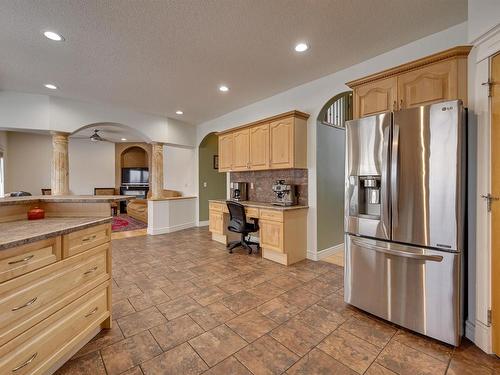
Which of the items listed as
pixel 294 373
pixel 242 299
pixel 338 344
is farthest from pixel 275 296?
pixel 294 373

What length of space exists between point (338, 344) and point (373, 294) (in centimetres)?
60

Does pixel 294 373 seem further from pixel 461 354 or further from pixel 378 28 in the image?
pixel 378 28

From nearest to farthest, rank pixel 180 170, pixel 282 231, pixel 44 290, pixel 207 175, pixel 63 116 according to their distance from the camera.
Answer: pixel 44 290, pixel 282 231, pixel 63 116, pixel 207 175, pixel 180 170

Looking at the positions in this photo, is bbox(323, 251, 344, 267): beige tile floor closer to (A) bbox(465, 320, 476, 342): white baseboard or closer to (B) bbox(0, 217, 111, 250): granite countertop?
(A) bbox(465, 320, 476, 342): white baseboard

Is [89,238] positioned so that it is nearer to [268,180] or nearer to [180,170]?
[268,180]

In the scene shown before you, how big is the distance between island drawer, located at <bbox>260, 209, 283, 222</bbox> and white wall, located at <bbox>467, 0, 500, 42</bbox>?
2.67m

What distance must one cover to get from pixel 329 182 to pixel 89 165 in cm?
894

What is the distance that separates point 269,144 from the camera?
157 inches

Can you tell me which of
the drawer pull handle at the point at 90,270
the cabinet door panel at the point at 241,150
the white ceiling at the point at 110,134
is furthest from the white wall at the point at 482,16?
the white ceiling at the point at 110,134

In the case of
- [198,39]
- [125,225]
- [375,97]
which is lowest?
[125,225]

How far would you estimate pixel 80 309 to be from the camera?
169 cm

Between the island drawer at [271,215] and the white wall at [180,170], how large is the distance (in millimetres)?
3320

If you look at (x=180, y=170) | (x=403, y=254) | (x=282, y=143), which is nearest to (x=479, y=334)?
(x=403, y=254)

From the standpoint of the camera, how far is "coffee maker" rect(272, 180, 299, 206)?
12.7ft
